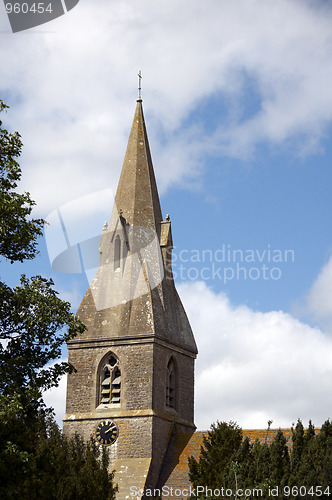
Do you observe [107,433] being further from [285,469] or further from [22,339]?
[22,339]

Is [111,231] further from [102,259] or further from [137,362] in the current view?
[137,362]

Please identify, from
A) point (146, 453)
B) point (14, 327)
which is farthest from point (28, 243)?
point (146, 453)

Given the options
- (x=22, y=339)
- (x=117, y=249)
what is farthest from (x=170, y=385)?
(x=22, y=339)

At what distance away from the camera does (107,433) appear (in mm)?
41125

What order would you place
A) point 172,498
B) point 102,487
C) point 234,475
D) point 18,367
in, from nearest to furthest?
1. point 18,367
2. point 234,475
3. point 102,487
4. point 172,498

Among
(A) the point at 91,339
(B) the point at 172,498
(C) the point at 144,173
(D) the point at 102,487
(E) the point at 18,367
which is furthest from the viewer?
(C) the point at 144,173

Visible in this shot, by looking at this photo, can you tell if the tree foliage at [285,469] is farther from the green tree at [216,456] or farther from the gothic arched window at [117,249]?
the gothic arched window at [117,249]

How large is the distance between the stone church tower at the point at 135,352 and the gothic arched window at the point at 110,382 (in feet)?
0.15

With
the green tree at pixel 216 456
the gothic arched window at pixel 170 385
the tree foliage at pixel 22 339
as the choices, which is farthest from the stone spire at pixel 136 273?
the tree foliage at pixel 22 339

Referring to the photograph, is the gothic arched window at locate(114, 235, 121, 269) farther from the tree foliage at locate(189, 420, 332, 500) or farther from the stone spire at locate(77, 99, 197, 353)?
the tree foliage at locate(189, 420, 332, 500)

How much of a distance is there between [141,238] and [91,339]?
5.34m

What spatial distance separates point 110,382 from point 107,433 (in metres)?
2.33

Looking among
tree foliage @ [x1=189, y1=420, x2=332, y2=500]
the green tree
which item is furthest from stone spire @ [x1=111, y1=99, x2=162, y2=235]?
tree foliage @ [x1=189, y1=420, x2=332, y2=500]

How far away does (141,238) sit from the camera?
147 feet
